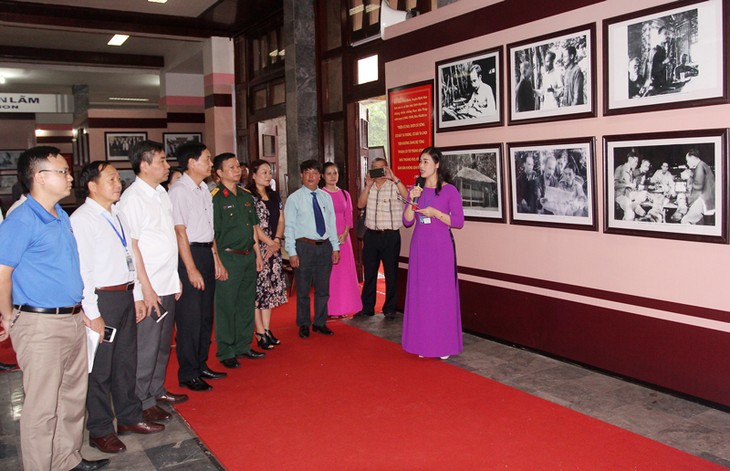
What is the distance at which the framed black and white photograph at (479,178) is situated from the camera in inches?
208

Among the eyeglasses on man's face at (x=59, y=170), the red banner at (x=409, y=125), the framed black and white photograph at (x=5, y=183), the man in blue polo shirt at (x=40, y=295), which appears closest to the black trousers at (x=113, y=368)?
the man in blue polo shirt at (x=40, y=295)

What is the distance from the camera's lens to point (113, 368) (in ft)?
11.3

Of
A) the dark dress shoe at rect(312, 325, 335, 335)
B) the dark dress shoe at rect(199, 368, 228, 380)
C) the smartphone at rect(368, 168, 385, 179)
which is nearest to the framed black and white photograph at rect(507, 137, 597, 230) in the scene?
the smartphone at rect(368, 168, 385, 179)

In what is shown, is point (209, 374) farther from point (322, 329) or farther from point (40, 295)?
point (40, 295)

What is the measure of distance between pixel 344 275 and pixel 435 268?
5.06ft

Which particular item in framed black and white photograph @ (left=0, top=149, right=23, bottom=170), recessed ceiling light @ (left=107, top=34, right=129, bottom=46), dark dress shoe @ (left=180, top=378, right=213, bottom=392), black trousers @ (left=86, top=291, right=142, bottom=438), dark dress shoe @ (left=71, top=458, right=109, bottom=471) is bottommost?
dark dress shoe @ (left=71, top=458, right=109, bottom=471)

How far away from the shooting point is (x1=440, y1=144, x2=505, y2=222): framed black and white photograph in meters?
5.27

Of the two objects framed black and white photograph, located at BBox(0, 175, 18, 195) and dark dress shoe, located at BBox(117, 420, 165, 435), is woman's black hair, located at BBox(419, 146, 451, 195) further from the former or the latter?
framed black and white photograph, located at BBox(0, 175, 18, 195)

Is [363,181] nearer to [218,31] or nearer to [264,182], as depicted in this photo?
[264,182]

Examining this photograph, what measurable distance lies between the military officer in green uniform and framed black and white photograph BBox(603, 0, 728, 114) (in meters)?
2.73

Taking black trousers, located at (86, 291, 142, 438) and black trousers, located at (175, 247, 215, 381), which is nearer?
black trousers, located at (86, 291, 142, 438)

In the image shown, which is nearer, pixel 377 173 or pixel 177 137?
pixel 377 173

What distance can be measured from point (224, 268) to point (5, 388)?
1.86 metres

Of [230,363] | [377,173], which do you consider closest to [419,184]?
[377,173]
